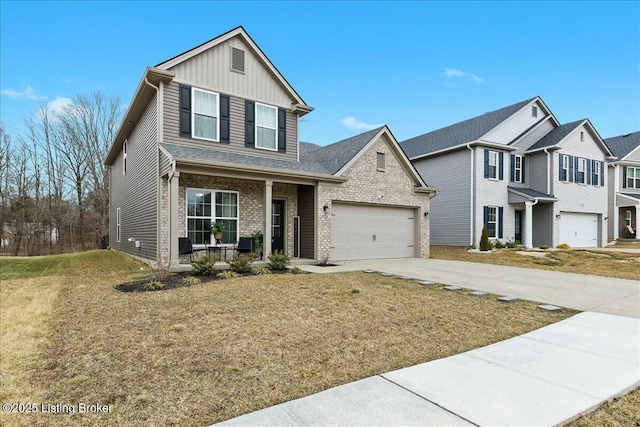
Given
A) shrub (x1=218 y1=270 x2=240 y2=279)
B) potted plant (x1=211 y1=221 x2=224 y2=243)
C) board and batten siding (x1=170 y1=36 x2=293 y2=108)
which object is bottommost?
shrub (x1=218 y1=270 x2=240 y2=279)

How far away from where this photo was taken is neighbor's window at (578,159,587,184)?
71.7ft

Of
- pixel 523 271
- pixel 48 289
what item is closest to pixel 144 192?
pixel 48 289

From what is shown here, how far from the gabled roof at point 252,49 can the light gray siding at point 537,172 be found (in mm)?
15484

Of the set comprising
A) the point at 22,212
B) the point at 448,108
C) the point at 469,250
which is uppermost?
the point at 448,108

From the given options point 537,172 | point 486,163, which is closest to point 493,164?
point 486,163

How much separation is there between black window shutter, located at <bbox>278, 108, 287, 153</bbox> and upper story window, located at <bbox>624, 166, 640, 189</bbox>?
27182mm

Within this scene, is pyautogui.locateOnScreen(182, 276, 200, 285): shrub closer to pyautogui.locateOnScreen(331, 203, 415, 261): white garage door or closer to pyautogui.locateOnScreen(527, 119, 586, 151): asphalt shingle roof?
pyautogui.locateOnScreen(331, 203, 415, 261): white garage door

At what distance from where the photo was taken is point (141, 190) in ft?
41.2

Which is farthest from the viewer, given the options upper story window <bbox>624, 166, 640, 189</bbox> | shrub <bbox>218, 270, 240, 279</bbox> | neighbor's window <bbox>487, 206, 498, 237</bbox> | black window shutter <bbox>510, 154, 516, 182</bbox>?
upper story window <bbox>624, 166, 640, 189</bbox>

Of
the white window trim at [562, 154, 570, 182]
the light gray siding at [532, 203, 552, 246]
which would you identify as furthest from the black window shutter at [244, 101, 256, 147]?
the white window trim at [562, 154, 570, 182]

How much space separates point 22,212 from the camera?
72.3 feet

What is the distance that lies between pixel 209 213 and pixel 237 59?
5.47 m

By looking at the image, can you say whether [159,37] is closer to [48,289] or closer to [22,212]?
[22,212]

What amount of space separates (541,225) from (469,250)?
272 inches
